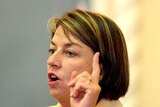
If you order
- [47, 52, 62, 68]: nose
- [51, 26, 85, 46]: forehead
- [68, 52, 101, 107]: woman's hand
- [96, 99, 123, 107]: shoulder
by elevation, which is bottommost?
[96, 99, 123, 107]: shoulder

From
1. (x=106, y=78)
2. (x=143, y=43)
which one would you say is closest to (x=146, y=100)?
(x=143, y=43)

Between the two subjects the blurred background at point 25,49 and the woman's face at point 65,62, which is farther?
the blurred background at point 25,49

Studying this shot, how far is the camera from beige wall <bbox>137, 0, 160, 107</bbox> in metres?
1.57

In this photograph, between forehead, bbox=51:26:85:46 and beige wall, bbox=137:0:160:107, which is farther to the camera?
beige wall, bbox=137:0:160:107

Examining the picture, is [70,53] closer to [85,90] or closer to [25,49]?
[85,90]

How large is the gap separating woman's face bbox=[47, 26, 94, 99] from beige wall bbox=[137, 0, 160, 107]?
433mm

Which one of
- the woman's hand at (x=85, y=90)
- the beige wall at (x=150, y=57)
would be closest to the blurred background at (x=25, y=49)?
the beige wall at (x=150, y=57)

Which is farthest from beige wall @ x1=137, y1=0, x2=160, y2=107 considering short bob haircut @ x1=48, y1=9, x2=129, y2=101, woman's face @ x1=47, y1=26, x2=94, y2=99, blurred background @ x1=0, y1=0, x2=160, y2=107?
blurred background @ x1=0, y1=0, x2=160, y2=107

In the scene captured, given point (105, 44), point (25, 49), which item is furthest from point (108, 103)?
point (25, 49)

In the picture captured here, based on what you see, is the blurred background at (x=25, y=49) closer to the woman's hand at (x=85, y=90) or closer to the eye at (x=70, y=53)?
the eye at (x=70, y=53)

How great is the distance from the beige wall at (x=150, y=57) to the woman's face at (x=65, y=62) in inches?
17.0

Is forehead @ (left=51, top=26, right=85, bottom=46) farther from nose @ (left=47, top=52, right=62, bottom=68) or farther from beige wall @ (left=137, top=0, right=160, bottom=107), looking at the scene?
beige wall @ (left=137, top=0, right=160, bottom=107)

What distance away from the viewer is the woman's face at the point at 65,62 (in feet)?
4.09

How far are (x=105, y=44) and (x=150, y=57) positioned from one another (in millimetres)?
397
